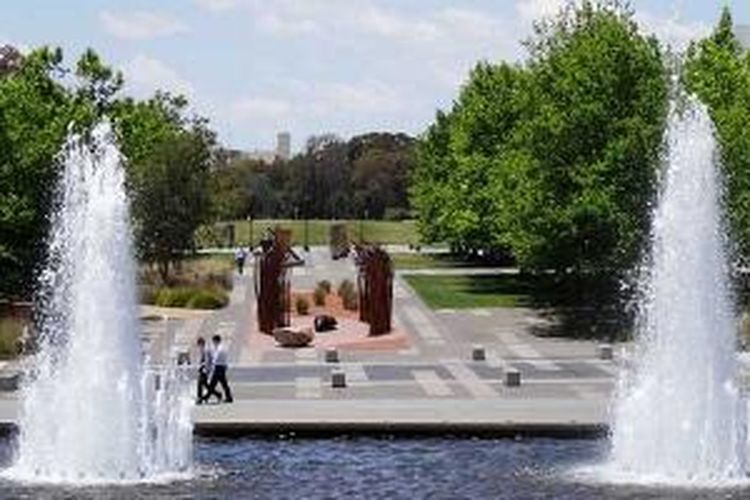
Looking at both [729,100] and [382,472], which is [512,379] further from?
[729,100]

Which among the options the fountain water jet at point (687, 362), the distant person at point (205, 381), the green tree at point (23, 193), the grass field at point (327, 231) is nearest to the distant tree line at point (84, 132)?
the green tree at point (23, 193)

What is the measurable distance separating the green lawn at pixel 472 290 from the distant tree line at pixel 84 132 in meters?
11.8

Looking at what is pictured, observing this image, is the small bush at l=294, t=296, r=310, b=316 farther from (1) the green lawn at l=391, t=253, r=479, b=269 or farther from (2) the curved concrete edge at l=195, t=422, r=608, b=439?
(1) the green lawn at l=391, t=253, r=479, b=269

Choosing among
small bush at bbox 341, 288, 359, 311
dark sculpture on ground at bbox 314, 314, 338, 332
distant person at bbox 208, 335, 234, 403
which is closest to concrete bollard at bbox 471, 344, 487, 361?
dark sculpture on ground at bbox 314, 314, 338, 332

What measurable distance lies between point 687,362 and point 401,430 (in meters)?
5.54

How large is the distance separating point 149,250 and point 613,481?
54319mm

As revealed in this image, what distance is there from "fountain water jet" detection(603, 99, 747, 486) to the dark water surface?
1.20 m

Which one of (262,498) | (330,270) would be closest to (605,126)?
(262,498)

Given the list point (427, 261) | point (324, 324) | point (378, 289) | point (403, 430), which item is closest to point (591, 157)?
point (378, 289)

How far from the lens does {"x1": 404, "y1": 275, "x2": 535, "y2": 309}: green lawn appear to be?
6988 centimetres

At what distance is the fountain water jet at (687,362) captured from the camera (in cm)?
2395

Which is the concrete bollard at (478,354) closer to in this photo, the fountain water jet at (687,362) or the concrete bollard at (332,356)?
the concrete bollard at (332,356)

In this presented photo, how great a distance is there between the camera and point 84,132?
232ft

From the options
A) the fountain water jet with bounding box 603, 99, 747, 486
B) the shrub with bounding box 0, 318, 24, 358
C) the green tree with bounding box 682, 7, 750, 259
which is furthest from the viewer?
the green tree with bounding box 682, 7, 750, 259
